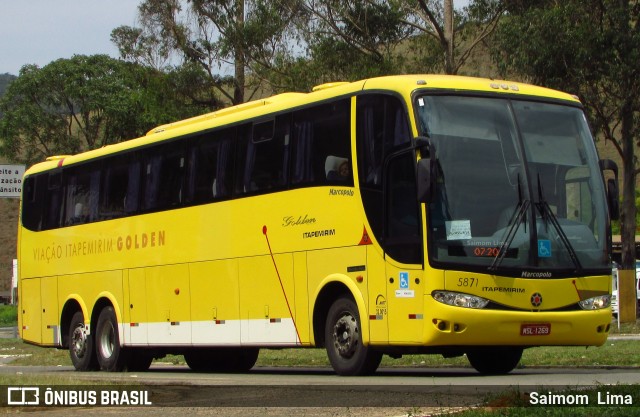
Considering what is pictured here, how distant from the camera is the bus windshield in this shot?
14.6m

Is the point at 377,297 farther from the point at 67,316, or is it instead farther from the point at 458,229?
the point at 67,316

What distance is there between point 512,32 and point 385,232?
2511 centimetres

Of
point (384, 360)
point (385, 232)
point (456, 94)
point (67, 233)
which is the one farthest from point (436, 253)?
point (67, 233)

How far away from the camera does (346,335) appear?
15812 mm

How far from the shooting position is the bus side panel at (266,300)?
17.0 m

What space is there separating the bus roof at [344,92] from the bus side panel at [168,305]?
2191 millimetres

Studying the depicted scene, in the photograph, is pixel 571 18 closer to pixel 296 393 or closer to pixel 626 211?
pixel 626 211

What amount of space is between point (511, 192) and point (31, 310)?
1218cm

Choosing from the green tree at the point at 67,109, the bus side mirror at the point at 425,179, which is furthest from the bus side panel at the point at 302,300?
the green tree at the point at 67,109

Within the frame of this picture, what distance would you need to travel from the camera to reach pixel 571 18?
38.2m

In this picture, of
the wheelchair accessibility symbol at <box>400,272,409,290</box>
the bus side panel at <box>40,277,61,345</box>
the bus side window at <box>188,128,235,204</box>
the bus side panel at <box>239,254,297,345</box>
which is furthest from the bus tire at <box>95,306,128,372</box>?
the wheelchair accessibility symbol at <box>400,272,409,290</box>

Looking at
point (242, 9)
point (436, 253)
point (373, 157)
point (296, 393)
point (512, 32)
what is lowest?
point (296, 393)

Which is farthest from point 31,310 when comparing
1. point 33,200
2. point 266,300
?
point 266,300

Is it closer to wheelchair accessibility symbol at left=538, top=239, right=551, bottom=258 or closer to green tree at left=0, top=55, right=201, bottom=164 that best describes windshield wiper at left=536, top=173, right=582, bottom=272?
wheelchair accessibility symbol at left=538, top=239, right=551, bottom=258
